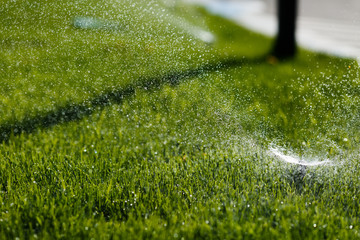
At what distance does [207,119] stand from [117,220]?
1265mm

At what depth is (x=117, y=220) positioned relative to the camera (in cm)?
191

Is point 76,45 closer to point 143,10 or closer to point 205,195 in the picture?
point 143,10

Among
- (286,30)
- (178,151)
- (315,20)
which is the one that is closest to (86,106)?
(178,151)

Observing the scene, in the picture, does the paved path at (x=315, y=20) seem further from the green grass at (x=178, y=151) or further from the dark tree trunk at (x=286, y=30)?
→ the green grass at (x=178, y=151)

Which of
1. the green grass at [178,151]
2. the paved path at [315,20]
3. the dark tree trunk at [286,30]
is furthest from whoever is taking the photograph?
the paved path at [315,20]

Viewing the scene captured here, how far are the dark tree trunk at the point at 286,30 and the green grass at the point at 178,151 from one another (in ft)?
1.53

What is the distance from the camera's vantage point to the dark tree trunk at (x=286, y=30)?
4910mm

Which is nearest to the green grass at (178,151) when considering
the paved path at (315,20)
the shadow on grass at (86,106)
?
the shadow on grass at (86,106)

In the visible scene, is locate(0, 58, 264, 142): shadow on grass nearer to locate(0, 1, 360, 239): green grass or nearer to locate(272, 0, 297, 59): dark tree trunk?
locate(0, 1, 360, 239): green grass

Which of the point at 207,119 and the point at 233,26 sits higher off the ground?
the point at 207,119

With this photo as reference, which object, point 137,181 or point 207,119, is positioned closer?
point 137,181

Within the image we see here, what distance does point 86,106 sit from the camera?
10.5ft

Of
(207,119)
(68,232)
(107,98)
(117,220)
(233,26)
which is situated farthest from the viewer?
(233,26)

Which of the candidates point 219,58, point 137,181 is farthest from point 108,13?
point 137,181
